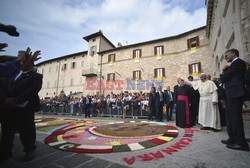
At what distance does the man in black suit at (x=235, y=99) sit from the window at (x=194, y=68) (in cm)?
1497

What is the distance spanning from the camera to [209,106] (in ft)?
13.8

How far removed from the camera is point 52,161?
1919 mm

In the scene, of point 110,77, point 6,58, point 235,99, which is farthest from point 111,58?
point 235,99

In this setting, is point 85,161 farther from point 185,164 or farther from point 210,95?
point 210,95

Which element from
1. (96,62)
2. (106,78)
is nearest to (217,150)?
(106,78)

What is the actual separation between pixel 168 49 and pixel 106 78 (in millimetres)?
11277

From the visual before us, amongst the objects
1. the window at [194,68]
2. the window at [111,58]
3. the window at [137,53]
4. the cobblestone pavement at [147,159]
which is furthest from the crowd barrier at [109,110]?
the window at [137,53]

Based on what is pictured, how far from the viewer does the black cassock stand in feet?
A: 15.5

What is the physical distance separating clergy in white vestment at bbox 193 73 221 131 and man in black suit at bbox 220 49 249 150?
1427 mm

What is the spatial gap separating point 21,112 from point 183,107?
492cm

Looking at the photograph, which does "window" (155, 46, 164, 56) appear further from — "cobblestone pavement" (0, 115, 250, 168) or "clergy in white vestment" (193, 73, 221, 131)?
"cobblestone pavement" (0, 115, 250, 168)

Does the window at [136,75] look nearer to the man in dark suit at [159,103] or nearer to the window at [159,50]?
the window at [159,50]

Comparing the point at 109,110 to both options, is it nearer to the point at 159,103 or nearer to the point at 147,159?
the point at 159,103

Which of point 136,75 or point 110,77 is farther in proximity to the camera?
point 110,77
